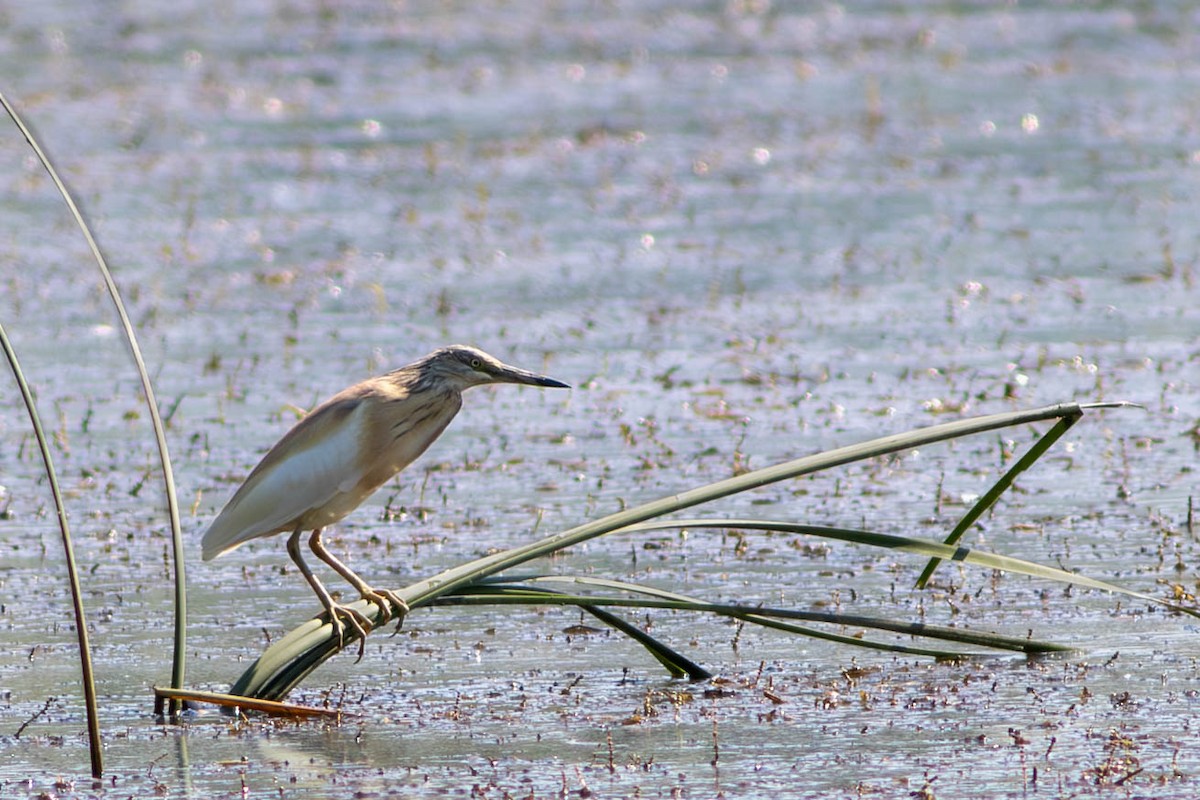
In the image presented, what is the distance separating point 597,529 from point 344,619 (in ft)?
3.21

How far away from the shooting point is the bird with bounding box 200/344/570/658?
5.74 m

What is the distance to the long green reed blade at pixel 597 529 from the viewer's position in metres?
5.03

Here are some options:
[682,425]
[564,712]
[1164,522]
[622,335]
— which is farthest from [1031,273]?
[564,712]

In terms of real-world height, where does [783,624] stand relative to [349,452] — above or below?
below

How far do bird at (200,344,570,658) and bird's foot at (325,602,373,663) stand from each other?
0.04 m

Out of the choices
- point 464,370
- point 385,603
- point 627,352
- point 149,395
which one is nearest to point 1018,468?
point 464,370

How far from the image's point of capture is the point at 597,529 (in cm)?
507

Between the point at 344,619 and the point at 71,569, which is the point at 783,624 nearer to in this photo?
the point at 344,619

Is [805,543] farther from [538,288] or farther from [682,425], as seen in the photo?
[538,288]

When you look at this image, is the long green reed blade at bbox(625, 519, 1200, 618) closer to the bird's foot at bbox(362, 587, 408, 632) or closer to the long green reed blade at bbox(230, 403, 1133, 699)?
the long green reed blade at bbox(230, 403, 1133, 699)

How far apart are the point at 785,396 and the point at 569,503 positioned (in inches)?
80.1

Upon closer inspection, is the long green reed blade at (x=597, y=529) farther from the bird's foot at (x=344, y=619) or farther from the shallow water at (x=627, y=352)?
the shallow water at (x=627, y=352)

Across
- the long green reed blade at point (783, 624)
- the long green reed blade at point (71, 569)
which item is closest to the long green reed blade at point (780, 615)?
the long green reed blade at point (783, 624)

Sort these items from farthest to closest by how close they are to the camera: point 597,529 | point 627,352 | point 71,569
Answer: point 627,352
point 597,529
point 71,569
